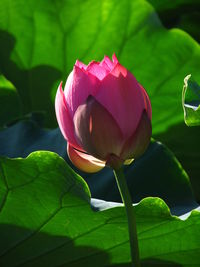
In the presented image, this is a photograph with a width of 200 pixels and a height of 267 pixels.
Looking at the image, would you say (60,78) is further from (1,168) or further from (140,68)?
(1,168)

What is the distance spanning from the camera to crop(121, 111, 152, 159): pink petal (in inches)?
29.9

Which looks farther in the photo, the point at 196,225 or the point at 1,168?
the point at 196,225

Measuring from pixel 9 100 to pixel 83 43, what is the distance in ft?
0.81

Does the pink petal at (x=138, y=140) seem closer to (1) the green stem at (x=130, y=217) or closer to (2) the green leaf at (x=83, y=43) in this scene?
(1) the green stem at (x=130, y=217)

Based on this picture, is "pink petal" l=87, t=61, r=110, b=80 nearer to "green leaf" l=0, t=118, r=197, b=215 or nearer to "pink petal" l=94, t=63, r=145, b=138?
"pink petal" l=94, t=63, r=145, b=138

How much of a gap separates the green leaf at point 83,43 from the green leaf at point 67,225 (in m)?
0.74

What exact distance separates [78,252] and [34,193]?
0.48ft

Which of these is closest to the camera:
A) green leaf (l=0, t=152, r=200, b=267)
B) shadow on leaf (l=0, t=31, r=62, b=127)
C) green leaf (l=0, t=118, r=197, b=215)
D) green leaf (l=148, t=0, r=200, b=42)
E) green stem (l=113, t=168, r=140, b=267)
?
green stem (l=113, t=168, r=140, b=267)

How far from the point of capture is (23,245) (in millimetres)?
1017

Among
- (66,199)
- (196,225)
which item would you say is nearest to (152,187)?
(196,225)

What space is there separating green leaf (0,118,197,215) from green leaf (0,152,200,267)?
0.76 ft

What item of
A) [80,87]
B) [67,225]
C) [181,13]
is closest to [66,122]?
[80,87]

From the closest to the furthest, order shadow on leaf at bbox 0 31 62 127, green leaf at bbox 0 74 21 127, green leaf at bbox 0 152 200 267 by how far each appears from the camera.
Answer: green leaf at bbox 0 152 200 267 → green leaf at bbox 0 74 21 127 → shadow on leaf at bbox 0 31 62 127

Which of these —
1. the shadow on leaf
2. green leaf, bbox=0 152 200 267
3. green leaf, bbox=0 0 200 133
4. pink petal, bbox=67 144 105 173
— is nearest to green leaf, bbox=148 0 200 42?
green leaf, bbox=0 0 200 133
